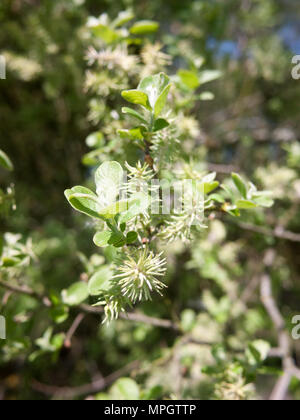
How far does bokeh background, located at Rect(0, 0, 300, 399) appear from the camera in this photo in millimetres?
1036

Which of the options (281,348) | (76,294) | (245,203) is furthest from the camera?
(281,348)

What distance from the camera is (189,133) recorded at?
681 millimetres

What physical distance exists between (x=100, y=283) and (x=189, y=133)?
378 millimetres

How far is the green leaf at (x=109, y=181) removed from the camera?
1.25ft

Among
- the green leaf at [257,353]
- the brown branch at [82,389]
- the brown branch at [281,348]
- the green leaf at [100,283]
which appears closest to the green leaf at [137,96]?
the green leaf at [100,283]

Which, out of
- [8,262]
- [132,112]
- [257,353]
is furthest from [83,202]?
[257,353]

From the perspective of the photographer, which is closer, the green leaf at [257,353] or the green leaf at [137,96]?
the green leaf at [137,96]

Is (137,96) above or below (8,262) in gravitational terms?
above

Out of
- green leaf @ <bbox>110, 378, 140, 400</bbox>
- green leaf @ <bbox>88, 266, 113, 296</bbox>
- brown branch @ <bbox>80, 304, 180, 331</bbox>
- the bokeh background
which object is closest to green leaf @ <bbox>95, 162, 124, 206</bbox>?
green leaf @ <bbox>88, 266, 113, 296</bbox>

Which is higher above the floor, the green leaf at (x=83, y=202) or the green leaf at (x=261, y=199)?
the green leaf at (x=261, y=199)

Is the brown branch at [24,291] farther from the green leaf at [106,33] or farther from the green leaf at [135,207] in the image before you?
the green leaf at [106,33]

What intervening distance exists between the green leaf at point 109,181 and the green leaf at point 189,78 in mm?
313

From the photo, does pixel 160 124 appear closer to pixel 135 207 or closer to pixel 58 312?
pixel 135 207
